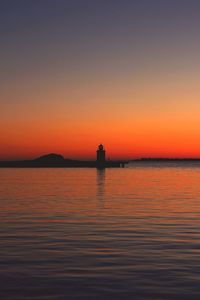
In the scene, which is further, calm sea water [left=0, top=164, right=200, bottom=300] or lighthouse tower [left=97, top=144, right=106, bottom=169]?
lighthouse tower [left=97, top=144, right=106, bottom=169]

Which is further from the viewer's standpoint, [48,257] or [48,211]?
[48,211]

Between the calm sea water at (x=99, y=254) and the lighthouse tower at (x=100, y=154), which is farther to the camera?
the lighthouse tower at (x=100, y=154)

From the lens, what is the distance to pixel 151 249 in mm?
19766

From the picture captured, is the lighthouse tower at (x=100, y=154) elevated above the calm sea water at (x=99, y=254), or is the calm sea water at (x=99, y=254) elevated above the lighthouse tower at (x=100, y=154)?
the lighthouse tower at (x=100, y=154)

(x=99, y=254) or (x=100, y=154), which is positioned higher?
(x=100, y=154)

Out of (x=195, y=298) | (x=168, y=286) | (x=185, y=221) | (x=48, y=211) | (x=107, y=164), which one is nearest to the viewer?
(x=195, y=298)

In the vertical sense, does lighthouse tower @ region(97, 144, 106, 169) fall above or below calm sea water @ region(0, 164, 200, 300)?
above

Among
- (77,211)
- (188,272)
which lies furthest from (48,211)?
(188,272)

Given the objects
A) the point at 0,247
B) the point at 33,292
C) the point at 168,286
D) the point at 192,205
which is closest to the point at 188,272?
the point at 168,286

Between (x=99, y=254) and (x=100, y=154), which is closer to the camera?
(x=99, y=254)

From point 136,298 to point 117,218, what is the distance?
58.4 ft

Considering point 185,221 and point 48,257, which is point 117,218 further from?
point 48,257

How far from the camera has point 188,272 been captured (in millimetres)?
15617

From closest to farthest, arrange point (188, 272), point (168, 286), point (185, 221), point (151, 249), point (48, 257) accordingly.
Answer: point (168, 286) < point (188, 272) < point (48, 257) < point (151, 249) < point (185, 221)
